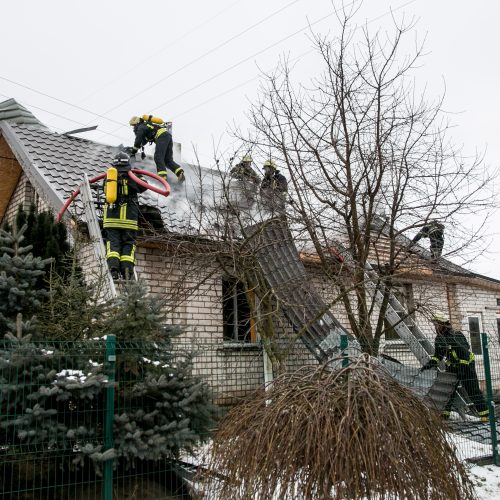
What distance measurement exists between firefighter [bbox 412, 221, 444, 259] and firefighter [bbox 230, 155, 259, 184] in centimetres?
274

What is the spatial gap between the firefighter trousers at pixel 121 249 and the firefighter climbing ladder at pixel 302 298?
1736mm

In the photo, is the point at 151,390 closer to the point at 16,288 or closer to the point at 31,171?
the point at 16,288

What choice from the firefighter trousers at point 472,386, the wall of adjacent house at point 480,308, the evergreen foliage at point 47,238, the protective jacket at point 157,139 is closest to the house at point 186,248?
the evergreen foliage at point 47,238

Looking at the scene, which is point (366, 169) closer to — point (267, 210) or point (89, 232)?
point (267, 210)

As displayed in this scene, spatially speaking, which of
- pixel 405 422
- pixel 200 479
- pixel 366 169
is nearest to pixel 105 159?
pixel 366 169

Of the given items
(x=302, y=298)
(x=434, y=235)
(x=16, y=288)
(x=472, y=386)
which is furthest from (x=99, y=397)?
(x=434, y=235)

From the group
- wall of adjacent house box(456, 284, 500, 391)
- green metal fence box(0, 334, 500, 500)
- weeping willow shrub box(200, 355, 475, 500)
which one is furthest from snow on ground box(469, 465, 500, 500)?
wall of adjacent house box(456, 284, 500, 391)

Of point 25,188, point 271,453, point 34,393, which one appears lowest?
point 271,453

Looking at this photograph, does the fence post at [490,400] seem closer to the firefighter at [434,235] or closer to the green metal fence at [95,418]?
the firefighter at [434,235]

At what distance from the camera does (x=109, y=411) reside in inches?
201

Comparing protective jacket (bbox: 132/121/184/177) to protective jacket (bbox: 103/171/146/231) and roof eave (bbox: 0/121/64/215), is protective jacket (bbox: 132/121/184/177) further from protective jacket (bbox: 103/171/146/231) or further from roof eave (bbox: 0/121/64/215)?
protective jacket (bbox: 103/171/146/231)

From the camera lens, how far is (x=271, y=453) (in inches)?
134

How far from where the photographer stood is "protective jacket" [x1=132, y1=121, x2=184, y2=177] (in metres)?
11.3

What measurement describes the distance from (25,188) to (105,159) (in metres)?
1.66
